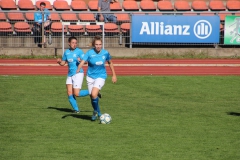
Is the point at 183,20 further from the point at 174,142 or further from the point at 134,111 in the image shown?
the point at 174,142

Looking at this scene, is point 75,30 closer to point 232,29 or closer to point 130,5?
point 130,5

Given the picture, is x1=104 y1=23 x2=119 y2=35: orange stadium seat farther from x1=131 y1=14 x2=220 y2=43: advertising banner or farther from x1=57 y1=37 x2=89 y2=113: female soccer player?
x1=57 y1=37 x2=89 y2=113: female soccer player

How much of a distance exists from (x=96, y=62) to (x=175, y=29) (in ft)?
50.5

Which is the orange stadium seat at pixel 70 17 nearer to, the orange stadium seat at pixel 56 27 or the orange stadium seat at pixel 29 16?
the orange stadium seat at pixel 56 27

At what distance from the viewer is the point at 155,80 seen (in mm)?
21422

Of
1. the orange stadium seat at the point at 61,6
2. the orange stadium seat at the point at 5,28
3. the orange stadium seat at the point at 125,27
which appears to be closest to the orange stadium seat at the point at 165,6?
the orange stadium seat at the point at 125,27

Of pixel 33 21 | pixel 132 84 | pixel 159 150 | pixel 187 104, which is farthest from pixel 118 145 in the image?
pixel 33 21

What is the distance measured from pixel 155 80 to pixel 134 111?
632 centimetres

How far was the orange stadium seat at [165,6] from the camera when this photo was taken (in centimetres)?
3112

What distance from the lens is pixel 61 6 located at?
99.1 feet

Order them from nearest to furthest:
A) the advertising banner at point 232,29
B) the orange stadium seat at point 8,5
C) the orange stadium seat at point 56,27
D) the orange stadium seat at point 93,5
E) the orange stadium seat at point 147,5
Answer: the orange stadium seat at point 56,27 → the advertising banner at point 232,29 → the orange stadium seat at point 8,5 → the orange stadium seat at point 93,5 → the orange stadium seat at point 147,5

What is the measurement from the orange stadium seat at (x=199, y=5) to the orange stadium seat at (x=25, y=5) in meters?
8.44

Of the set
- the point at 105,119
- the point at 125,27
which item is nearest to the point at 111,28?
the point at 125,27

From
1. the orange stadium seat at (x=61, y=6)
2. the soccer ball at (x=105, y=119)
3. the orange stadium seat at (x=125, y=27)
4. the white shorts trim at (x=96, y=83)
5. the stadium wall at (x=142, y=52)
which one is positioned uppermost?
the orange stadium seat at (x=61, y=6)
